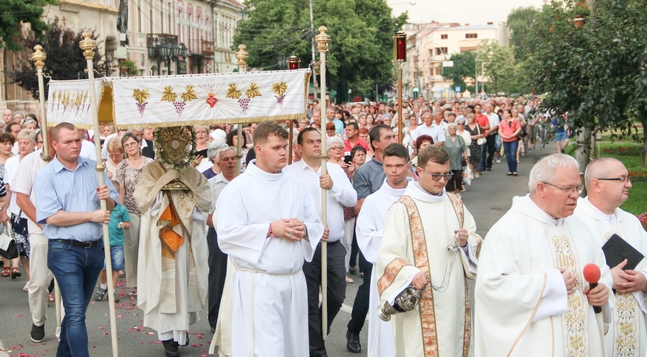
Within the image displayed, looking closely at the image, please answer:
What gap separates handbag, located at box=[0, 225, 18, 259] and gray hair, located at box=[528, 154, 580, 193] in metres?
7.05

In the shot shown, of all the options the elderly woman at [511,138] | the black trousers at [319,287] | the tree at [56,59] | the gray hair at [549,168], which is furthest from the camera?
the tree at [56,59]

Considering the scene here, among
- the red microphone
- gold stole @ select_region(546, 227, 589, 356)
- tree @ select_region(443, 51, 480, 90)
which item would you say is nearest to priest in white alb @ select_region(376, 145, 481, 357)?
gold stole @ select_region(546, 227, 589, 356)

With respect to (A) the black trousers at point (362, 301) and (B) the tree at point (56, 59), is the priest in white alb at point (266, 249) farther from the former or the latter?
(B) the tree at point (56, 59)

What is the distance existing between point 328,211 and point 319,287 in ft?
2.11

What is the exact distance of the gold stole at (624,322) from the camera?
564cm

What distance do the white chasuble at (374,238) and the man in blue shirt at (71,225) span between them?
1976mm

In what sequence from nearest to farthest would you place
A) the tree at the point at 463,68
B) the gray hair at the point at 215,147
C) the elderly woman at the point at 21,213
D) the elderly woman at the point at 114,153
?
the gray hair at the point at 215,147
the elderly woman at the point at 21,213
the elderly woman at the point at 114,153
the tree at the point at 463,68

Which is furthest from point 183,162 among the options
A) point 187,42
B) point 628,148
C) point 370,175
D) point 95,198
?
point 187,42

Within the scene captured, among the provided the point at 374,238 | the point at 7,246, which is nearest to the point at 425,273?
the point at 374,238

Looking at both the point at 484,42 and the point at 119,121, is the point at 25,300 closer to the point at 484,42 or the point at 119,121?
the point at 119,121

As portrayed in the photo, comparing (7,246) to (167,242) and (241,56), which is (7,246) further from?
(241,56)

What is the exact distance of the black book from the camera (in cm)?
548

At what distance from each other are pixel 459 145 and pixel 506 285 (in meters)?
13.1

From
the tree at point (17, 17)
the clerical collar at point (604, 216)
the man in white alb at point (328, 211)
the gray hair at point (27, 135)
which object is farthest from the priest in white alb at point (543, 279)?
the tree at point (17, 17)
